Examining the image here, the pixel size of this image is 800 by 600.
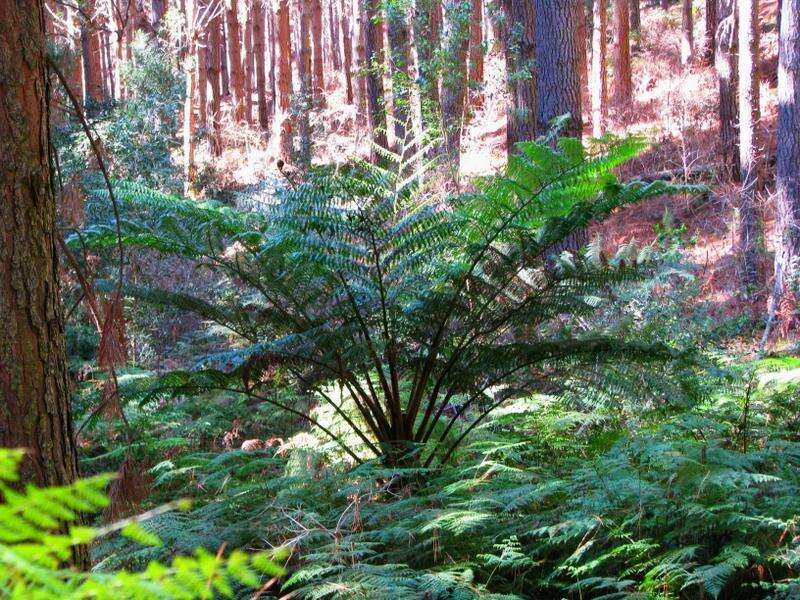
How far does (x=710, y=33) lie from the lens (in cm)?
2217

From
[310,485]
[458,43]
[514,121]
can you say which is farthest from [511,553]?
[458,43]

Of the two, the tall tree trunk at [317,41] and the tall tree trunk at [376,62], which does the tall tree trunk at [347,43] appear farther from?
the tall tree trunk at [376,62]

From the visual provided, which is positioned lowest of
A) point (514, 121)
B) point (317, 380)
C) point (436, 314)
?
point (317, 380)

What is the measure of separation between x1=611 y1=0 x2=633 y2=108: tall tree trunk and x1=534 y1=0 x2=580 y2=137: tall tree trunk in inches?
459

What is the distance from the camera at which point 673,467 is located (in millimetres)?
3312

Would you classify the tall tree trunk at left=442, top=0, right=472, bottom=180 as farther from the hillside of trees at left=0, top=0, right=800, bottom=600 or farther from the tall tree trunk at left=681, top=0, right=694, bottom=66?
the tall tree trunk at left=681, top=0, right=694, bottom=66

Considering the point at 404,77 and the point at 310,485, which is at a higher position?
the point at 404,77

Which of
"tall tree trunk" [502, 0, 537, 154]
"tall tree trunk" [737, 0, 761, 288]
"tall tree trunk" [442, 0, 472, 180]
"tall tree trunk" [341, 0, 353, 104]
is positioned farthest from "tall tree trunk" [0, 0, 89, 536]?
"tall tree trunk" [341, 0, 353, 104]

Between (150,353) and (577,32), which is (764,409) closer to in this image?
(577,32)

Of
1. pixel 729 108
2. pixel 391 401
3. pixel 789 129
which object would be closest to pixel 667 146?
pixel 729 108

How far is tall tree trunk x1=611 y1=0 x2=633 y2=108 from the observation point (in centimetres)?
2103

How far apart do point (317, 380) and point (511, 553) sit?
1.95 m

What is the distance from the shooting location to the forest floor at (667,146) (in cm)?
1439

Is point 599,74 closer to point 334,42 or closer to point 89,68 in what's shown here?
point 89,68
